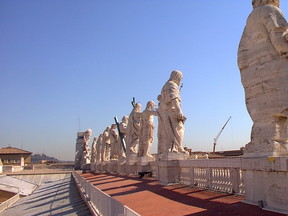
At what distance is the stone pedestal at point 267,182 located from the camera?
187 inches

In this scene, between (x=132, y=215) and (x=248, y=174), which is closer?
(x=132, y=215)

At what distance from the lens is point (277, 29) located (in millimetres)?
5418

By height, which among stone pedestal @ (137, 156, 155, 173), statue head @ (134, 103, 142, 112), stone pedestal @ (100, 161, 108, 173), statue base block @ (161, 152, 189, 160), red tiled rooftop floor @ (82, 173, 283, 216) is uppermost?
statue head @ (134, 103, 142, 112)

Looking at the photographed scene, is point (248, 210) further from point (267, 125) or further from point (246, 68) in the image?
point (246, 68)

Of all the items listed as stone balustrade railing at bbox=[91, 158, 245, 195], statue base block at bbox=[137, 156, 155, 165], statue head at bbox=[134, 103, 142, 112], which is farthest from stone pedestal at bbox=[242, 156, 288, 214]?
statue head at bbox=[134, 103, 142, 112]

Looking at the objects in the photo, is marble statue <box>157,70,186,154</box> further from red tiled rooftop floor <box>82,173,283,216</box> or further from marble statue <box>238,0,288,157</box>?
marble statue <box>238,0,288,157</box>

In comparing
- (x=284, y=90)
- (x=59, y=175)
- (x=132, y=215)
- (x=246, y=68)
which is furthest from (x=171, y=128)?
(x=59, y=175)

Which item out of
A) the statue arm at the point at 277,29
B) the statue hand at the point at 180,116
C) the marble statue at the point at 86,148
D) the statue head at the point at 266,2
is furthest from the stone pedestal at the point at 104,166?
the statue arm at the point at 277,29

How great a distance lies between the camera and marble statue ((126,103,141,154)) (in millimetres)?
17234

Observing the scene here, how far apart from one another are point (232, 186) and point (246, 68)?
9.24 ft

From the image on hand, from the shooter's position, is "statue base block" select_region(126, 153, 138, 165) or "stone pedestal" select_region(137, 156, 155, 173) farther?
"statue base block" select_region(126, 153, 138, 165)

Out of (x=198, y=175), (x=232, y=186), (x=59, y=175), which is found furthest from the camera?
(x=59, y=175)

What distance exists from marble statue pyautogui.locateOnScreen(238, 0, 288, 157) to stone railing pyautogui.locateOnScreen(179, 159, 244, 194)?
3.30ft

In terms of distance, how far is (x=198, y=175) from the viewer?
8.77 m
